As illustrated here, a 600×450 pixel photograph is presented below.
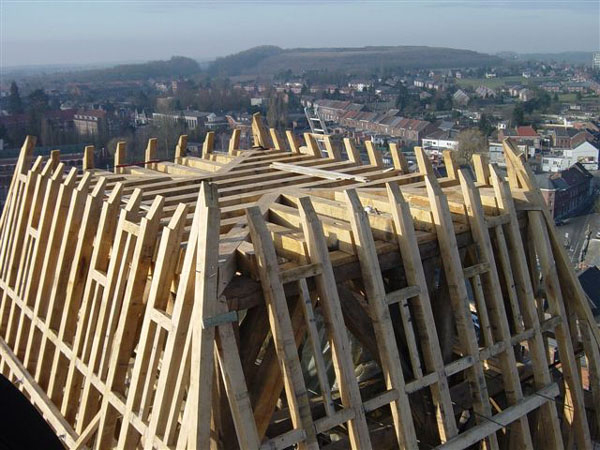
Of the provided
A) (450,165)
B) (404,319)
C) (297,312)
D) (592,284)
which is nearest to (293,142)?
(450,165)

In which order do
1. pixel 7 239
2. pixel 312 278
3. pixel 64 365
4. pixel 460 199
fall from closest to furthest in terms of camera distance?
pixel 312 278 < pixel 460 199 < pixel 64 365 < pixel 7 239

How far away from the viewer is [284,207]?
305 inches

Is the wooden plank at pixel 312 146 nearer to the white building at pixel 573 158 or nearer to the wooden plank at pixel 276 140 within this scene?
the wooden plank at pixel 276 140

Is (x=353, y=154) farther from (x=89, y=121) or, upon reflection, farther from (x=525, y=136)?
(x=89, y=121)

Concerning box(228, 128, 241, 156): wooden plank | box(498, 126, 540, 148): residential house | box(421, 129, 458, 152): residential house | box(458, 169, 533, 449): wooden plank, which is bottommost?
box(421, 129, 458, 152): residential house

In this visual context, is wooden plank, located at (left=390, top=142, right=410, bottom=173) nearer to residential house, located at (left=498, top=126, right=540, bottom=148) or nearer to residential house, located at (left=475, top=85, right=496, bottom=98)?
residential house, located at (left=498, top=126, right=540, bottom=148)

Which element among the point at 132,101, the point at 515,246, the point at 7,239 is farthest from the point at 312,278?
the point at 132,101

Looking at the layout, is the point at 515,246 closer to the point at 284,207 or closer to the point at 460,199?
the point at 460,199

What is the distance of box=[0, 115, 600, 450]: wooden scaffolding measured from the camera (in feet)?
19.5

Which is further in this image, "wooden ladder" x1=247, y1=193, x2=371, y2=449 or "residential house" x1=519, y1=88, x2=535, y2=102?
"residential house" x1=519, y1=88, x2=535, y2=102

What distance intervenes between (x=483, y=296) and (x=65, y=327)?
5169 millimetres

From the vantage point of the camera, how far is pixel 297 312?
6.42 metres

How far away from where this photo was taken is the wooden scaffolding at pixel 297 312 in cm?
595

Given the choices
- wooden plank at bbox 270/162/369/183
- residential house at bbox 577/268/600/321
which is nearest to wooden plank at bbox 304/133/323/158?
wooden plank at bbox 270/162/369/183
